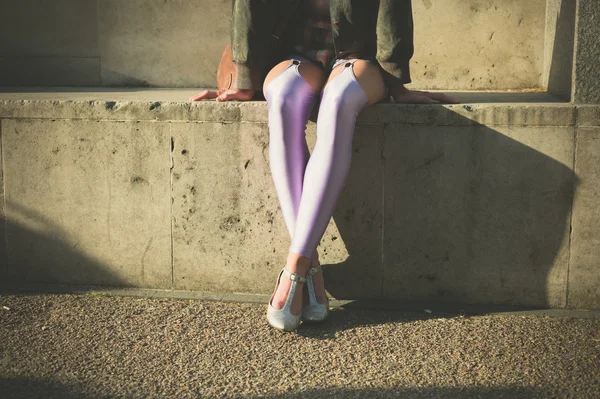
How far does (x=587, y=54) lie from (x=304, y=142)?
153 centimetres

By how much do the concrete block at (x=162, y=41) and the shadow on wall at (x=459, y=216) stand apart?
2.34 meters

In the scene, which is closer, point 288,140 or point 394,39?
point 288,140

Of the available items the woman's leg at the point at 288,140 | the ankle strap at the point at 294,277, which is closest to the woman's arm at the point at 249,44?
the woman's leg at the point at 288,140

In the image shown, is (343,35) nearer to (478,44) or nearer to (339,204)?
(339,204)

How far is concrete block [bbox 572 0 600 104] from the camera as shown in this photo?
367cm

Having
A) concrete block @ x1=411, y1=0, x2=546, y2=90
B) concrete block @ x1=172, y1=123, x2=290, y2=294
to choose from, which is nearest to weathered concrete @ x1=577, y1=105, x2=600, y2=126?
concrete block @ x1=172, y1=123, x2=290, y2=294

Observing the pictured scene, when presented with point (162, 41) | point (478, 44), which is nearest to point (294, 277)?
point (478, 44)

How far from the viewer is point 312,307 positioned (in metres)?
3.49

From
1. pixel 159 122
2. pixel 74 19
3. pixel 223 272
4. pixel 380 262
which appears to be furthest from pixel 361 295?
pixel 74 19

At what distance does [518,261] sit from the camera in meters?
3.76

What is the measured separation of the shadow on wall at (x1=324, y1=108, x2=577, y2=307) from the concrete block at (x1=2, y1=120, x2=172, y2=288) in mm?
1040

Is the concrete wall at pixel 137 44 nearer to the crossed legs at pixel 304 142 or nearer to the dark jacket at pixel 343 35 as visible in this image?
the dark jacket at pixel 343 35

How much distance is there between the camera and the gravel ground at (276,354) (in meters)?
2.87

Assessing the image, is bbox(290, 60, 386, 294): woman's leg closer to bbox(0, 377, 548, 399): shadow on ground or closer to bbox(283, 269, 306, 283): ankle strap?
bbox(283, 269, 306, 283): ankle strap
